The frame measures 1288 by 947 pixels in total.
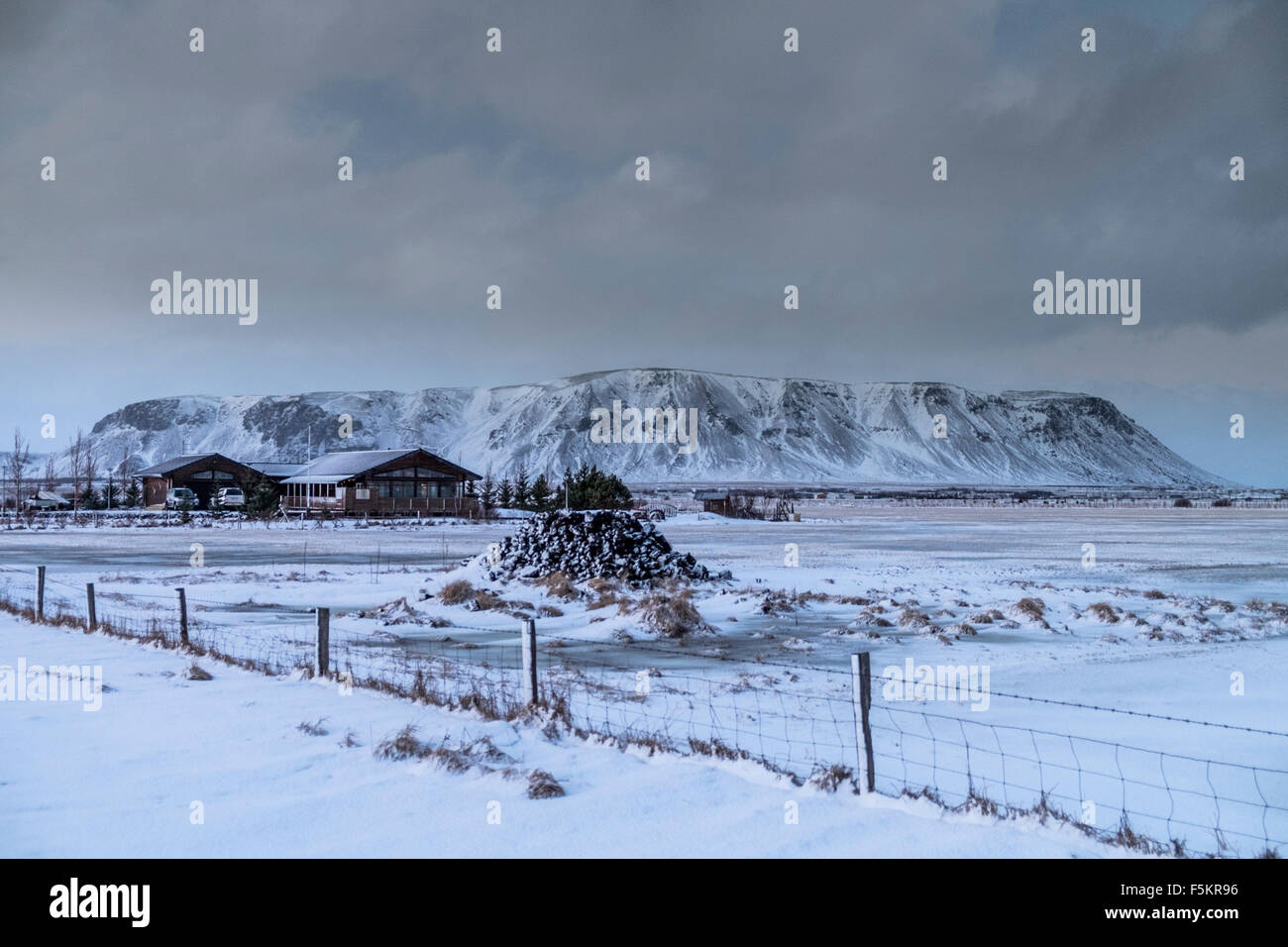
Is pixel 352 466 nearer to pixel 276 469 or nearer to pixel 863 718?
pixel 276 469

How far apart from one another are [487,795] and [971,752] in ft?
17.2

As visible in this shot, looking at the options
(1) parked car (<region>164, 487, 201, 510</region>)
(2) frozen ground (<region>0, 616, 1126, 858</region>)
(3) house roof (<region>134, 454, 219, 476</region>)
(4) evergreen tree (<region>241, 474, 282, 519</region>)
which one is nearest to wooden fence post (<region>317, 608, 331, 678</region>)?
(2) frozen ground (<region>0, 616, 1126, 858</region>)

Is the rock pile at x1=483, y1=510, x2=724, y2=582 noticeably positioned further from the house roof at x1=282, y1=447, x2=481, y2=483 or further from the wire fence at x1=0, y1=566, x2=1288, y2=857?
the house roof at x1=282, y1=447, x2=481, y2=483

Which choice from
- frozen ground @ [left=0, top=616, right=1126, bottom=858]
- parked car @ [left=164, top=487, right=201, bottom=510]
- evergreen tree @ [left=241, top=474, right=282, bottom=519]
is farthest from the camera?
parked car @ [left=164, top=487, right=201, bottom=510]

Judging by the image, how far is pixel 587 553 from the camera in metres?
24.5

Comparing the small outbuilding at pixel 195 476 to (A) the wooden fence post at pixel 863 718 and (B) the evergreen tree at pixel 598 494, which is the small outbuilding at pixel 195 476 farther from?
(A) the wooden fence post at pixel 863 718

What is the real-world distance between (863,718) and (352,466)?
8195 centimetres

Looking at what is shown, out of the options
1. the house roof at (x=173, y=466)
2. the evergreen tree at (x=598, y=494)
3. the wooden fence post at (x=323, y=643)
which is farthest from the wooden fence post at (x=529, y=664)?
the house roof at (x=173, y=466)

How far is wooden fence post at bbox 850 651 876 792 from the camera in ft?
22.8

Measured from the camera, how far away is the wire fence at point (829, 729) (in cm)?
732

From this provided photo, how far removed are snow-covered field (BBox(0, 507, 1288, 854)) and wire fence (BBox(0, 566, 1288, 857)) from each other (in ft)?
0.19

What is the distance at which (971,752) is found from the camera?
9477 mm
